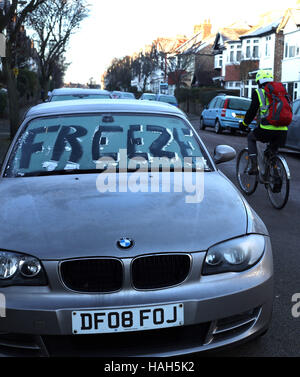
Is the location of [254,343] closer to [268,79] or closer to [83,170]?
[83,170]

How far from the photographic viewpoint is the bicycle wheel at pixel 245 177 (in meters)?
8.34

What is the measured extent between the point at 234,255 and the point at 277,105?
4818 millimetres

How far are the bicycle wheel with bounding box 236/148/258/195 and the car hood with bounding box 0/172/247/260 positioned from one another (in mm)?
4911

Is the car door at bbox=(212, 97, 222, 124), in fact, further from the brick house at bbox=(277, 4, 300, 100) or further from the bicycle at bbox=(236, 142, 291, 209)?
the brick house at bbox=(277, 4, 300, 100)

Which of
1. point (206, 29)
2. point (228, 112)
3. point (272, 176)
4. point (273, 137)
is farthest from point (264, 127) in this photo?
point (206, 29)

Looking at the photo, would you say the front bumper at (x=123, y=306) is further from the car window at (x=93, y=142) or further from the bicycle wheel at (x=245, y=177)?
the bicycle wheel at (x=245, y=177)

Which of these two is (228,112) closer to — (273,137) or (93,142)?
(273,137)

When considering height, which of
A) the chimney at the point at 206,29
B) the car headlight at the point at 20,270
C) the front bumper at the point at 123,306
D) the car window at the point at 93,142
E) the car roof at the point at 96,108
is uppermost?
the chimney at the point at 206,29

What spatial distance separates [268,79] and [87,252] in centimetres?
548

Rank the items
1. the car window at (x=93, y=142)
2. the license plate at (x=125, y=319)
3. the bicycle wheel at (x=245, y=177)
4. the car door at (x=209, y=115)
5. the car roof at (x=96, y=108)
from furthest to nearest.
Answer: the car door at (x=209, y=115) → the bicycle wheel at (x=245, y=177) → the car roof at (x=96, y=108) → the car window at (x=93, y=142) → the license plate at (x=125, y=319)

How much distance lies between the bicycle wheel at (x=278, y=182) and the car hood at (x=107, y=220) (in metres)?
3.86

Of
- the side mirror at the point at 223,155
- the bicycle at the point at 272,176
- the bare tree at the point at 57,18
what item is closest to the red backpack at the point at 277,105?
the bicycle at the point at 272,176

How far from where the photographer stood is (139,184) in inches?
139
